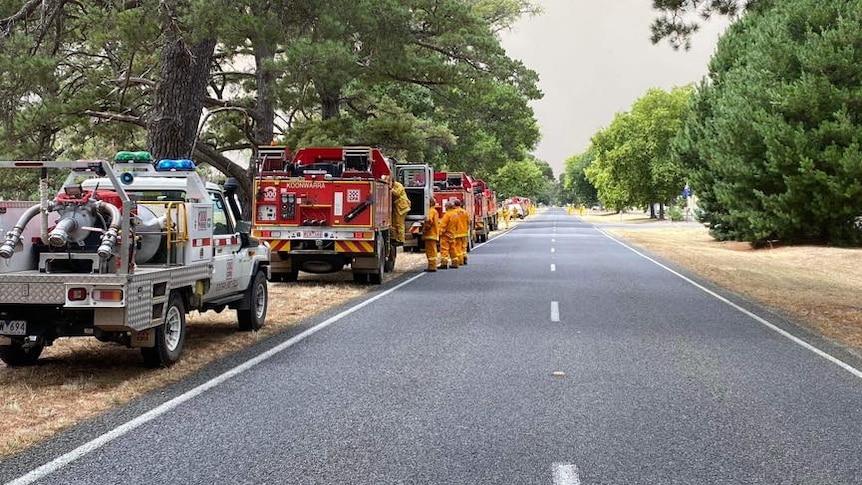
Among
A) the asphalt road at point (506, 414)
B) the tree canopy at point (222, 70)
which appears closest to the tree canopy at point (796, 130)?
the tree canopy at point (222, 70)

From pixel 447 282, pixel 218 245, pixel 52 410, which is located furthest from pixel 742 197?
pixel 52 410

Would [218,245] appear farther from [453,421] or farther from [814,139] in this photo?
[814,139]

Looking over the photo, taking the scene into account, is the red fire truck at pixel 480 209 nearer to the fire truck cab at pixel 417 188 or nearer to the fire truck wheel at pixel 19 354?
the fire truck cab at pixel 417 188

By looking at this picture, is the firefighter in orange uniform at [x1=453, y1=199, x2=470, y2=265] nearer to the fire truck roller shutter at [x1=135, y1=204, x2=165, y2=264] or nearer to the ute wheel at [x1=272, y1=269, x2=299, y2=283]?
the ute wheel at [x1=272, y1=269, x2=299, y2=283]

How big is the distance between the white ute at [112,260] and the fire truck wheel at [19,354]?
0.01 m

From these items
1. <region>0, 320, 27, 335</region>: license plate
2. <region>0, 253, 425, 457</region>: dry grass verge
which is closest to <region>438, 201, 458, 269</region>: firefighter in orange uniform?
<region>0, 253, 425, 457</region>: dry grass verge

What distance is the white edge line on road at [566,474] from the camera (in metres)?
4.88

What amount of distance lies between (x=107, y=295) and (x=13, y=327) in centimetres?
111

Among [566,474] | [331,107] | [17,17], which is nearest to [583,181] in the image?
[331,107]

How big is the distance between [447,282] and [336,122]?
986 cm

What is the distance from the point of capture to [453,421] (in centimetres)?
630

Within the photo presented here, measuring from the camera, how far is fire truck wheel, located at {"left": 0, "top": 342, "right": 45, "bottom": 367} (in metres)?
8.39


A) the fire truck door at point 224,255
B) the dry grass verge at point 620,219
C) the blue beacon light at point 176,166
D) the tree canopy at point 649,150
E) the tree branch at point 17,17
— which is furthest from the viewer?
the dry grass verge at point 620,219

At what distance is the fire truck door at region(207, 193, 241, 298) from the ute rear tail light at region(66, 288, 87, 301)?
2.20m
